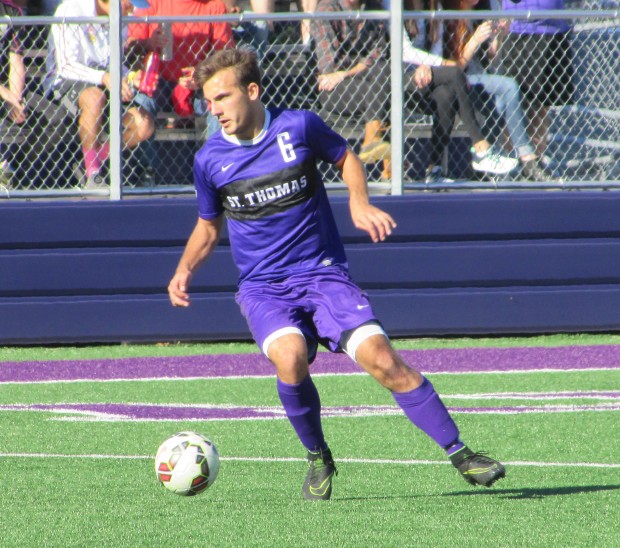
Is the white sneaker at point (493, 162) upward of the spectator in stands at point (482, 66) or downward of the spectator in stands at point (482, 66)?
downward

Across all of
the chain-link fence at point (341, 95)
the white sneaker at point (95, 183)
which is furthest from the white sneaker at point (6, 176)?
the white sneaker at point (95, 183)

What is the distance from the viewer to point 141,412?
807 cm

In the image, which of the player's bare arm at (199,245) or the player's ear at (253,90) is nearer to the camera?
the player's ear at (253,90)

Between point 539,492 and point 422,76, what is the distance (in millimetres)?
5314

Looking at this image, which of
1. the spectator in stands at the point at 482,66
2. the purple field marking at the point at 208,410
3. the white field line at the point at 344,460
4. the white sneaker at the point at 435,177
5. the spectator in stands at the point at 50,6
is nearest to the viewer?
the white field line at the point at 344,460

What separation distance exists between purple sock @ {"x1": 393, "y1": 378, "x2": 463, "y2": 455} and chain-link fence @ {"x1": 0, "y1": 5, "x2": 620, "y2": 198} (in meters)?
4.87

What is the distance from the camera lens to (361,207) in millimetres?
5613

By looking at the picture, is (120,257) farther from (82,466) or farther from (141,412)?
(82,466)

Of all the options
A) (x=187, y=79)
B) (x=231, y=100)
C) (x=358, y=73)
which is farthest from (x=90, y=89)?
(x=231, y=100)

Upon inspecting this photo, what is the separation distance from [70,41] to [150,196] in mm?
1446

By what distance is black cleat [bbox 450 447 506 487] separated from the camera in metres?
5.28

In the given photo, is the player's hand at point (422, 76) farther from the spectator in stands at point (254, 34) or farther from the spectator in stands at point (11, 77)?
the spectator in stands at point (11, 77)

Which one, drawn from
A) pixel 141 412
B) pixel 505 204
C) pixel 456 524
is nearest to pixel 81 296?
pixel 141 412

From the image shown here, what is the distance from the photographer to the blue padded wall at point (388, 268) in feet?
34.1
